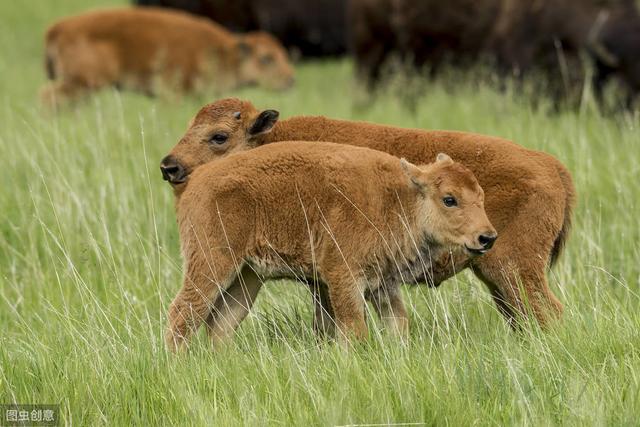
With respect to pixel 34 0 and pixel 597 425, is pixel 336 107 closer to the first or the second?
pixel 597 425

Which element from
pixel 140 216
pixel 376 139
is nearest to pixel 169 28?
pixel 140 216

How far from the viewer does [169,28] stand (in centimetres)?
1398

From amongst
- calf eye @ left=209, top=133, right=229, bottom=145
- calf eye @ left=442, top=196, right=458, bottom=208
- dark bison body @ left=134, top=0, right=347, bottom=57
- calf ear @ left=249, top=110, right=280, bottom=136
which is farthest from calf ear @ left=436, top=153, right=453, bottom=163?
dark bison body @ left=134, top=0, right=347, bottom=57

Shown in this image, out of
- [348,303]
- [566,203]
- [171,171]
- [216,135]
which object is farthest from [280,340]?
[566,203]

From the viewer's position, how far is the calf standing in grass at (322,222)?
541 centimetres

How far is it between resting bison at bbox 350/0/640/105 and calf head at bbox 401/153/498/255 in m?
4.86

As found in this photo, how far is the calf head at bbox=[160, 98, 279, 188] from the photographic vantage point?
6.09m

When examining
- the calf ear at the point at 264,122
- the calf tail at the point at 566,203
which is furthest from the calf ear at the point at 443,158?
the calf ear at the point at 264,122

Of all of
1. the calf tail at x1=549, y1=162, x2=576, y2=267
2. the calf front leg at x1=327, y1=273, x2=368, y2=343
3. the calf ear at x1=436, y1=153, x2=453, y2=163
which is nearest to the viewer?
the calf front leg at x1=327, y1=273, x2=368, y2=343

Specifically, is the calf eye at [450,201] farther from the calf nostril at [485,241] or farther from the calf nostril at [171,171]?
the calf nostril at [171,171]

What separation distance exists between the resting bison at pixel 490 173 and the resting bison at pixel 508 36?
434 cm

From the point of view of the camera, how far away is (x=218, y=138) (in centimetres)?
618

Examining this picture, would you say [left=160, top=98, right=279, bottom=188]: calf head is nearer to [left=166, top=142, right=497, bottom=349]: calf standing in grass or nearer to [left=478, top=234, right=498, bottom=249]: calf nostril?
[left=166, top=142, right=497, bottom=349]: calf standing in grass

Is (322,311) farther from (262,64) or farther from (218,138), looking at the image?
(262,64)
